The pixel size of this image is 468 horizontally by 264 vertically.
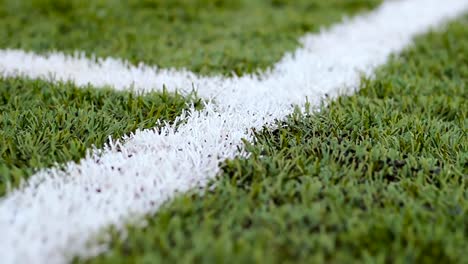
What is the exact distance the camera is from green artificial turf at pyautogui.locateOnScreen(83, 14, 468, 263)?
1.46 m

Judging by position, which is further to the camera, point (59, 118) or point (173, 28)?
point (173, 28)

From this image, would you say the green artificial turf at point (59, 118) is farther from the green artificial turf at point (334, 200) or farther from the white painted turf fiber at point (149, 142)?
the green artificial turf at point (334, 200)

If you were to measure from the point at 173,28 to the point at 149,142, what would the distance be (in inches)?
74.2

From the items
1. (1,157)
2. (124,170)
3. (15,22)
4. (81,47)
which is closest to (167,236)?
(124,170)

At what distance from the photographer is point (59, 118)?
7.37 feet

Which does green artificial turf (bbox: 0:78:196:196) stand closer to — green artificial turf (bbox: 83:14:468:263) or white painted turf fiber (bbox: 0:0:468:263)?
white painted turf fiber (bbox: 0:0:468:263)

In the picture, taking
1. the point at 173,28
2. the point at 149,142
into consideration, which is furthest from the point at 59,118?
the point at 173,28

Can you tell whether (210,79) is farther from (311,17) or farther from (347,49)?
(311,17)

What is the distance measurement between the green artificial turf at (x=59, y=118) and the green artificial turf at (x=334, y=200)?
20.1 inches

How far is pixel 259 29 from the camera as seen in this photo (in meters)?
3.76

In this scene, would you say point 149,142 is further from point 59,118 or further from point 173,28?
point 173,28

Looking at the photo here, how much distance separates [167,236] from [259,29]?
2503mm

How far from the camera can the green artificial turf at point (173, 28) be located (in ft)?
10.5

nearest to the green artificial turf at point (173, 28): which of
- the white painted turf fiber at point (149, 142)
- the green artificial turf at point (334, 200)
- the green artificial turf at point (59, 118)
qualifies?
the white painted turf fiber at point (149, 142)
